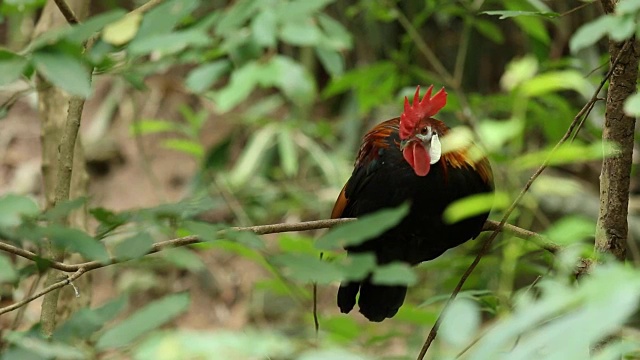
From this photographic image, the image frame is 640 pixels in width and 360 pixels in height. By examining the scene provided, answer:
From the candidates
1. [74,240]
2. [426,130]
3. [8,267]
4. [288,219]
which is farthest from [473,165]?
[288,219]

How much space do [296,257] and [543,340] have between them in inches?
13.4

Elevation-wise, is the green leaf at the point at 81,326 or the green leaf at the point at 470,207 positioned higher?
the green leaf at the point at 81,326

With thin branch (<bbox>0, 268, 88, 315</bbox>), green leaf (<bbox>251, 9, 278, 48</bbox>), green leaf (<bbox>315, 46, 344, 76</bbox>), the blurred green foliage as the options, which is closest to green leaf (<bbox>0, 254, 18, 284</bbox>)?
the blurred green foliage

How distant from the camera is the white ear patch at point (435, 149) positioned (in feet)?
5.21

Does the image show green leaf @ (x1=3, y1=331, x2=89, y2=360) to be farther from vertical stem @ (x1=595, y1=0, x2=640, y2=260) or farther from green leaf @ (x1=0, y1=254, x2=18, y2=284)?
vertical stem @ (x1=595, y1=0, x2=640, y2=260)

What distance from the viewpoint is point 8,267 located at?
61 cm

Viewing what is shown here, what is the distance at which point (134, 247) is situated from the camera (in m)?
0.80

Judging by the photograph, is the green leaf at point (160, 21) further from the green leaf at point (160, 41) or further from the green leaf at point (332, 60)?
the green leaf at point (332, 60)

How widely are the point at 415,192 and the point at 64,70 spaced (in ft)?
3.44

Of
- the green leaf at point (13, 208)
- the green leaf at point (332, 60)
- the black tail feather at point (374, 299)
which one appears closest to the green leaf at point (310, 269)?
the green leaf at point (13, 208)

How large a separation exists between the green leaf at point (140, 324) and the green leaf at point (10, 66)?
0.21m

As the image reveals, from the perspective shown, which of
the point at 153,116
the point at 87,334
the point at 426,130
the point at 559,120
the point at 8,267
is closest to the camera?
the point at 8,267

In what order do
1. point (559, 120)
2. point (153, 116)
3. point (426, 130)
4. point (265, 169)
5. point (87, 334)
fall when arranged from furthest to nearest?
1. point (153, 116)
2. point (265, 169)
3. point (559, 120)
4. point (426, 130)
5. point (87, 334)

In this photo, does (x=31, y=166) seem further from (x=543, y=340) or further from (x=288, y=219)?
(x=543, y=340)
